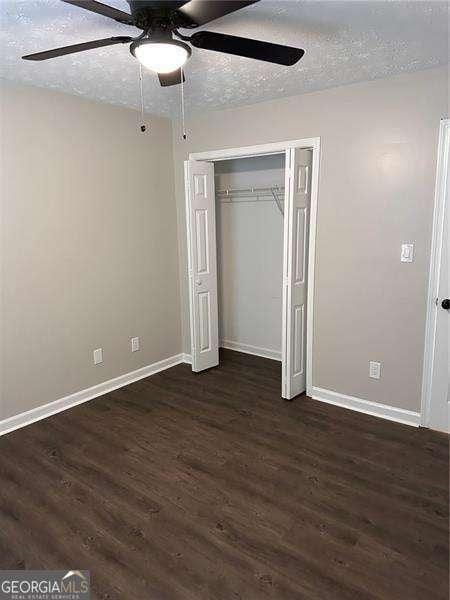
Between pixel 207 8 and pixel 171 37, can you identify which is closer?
pixel 207 8

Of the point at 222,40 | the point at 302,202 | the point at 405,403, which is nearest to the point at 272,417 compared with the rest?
the point at 405,403

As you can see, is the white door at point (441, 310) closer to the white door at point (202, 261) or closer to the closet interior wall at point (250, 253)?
the closet interior wall at point (250, 253)

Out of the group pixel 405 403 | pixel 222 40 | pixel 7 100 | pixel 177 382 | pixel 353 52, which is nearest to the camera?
pixel 222 40

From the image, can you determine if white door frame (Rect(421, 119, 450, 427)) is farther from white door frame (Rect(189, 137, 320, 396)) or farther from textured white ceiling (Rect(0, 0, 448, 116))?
white door frame (Rect(189, 137, 320, 396))

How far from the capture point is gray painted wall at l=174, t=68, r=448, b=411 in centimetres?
277

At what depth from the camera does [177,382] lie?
3916mm

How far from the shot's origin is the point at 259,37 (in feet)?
7.12

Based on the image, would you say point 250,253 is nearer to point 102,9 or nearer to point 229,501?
point 229,501

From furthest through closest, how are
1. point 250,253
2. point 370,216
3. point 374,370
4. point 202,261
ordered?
point 250,253, point 202,261, point 374,370, point 370,216

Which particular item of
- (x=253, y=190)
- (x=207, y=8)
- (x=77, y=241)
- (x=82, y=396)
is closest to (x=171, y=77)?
(x=207, y=8)

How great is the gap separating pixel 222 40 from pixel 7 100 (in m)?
1.90

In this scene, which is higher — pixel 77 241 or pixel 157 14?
pixel 157 14

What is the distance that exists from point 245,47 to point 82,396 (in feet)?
9.74

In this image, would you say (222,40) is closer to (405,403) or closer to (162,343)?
(405,403)
